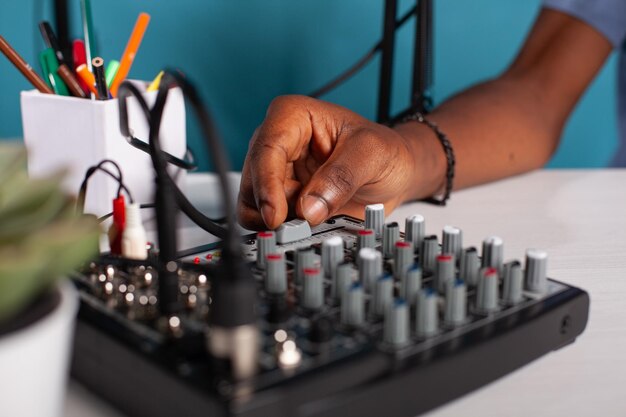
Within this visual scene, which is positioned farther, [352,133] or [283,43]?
[283,43]

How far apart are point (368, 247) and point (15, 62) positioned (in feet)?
1.55

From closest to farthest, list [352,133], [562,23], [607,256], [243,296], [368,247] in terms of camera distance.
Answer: [243,296] < [368,247] < [607,256] < [352,133] < [562,23]

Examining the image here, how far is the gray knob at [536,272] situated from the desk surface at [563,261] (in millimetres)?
49

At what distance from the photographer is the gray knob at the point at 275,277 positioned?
0.50 meters

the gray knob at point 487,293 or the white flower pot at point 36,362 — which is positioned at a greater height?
the white flower pot at point 36,362

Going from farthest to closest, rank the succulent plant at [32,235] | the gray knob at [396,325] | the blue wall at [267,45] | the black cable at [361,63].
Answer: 1. the blue wall at [267,45]
2. the black cable at [361,63]
3. the gray knob at [396,325]
4. the succulent plant at [32,235]

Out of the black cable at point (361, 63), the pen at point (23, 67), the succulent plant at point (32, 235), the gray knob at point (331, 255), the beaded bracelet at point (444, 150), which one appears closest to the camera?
the succulent plant at point (32, 235)

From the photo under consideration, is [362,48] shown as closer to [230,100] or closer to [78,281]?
[230,100]

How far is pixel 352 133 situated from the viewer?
833 millimetres

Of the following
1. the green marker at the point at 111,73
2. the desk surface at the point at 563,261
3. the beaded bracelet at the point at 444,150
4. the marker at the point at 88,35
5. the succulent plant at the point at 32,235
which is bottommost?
the desk surface at the point at 563,261

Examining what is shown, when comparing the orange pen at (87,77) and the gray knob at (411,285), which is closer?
the gray knob at (411,285)

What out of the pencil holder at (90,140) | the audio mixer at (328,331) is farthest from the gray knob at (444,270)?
the pencil holder at (90,140)

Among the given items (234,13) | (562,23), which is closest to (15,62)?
(234,13)

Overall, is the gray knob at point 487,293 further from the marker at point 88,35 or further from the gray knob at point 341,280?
the marker at point 88,35
